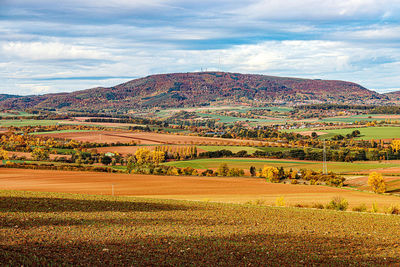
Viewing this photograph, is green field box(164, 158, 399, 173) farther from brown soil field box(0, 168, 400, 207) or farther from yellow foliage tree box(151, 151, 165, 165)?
brown soil field box(0, 168, 400, 207)

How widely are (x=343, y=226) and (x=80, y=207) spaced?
50.8ft

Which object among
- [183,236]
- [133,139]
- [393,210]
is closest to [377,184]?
[393,210]

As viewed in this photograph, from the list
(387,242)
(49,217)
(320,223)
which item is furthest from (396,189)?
(49,217)

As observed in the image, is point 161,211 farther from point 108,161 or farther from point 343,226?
point 108,161

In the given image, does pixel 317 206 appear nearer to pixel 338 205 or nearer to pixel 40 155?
pixel 338 205

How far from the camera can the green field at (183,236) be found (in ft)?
43.9

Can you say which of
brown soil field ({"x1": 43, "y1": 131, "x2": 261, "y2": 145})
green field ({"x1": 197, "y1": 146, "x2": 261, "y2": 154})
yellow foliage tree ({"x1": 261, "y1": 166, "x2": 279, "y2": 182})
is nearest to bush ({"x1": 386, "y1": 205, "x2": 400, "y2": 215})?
yellow foliage tree ({"x1": 261, "y1": 166, "x2": 279, "y2": 182})

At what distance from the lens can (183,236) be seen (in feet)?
56.1

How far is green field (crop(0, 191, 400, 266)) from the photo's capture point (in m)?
13.4

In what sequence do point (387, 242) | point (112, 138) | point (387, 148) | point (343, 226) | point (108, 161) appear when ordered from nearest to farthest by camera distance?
point (387, 242) < point (343, 226) < point (108, 161) < point (387, 148) < point (112, 138)

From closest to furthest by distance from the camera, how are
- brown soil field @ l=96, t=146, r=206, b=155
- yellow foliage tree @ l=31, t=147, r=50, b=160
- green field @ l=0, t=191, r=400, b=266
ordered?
1. green field @ l=0, t=191, r=400, b=266
2. yellow foliage tree @ l=31, t=147, r=50, b=160
3. brown soil field @ l=96, t=146, r=206, b=155

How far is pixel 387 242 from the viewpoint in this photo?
1767 centimetres

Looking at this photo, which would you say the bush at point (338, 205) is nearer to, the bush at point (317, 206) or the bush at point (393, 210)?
the bush at point (317, 206)

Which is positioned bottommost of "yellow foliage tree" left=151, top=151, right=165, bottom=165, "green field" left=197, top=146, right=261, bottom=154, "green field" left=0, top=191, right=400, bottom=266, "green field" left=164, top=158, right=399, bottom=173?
"green field" left=164, top=158, right=399, bottom=173
